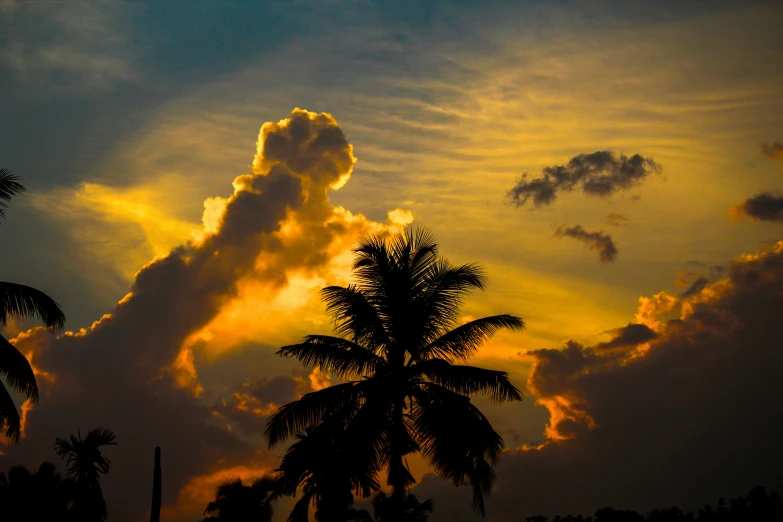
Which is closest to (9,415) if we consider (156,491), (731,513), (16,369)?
(16,369)

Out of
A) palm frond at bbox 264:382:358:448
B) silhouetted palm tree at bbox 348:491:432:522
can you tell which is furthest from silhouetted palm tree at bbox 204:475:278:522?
palm frond at bbox 264:382:358:448

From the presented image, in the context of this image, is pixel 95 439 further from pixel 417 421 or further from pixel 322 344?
pixel 417 421

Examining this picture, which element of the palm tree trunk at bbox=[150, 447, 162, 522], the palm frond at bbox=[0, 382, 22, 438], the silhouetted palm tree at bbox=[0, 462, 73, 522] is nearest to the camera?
the palm frond at bbox=[0, 382, 22, 438]

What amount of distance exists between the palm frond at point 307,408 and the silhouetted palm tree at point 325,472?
0.46 m

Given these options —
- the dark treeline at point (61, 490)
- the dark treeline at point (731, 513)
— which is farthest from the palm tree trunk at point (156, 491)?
the dark treeline at point (731, 513)

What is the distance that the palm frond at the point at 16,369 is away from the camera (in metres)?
23.6

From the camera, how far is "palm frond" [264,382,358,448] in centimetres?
2606

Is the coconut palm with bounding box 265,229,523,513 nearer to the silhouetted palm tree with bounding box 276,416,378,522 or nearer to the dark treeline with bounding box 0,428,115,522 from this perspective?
the silhouetted palm tree with bounding box 276,416,378,522

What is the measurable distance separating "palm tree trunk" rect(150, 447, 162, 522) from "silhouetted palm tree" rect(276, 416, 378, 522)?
28.6 feet

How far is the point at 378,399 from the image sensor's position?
84.0 feet

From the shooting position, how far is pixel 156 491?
32.4 m

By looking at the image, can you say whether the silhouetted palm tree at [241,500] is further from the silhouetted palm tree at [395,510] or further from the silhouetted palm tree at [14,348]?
the silhouetted palm tree at [14,348]

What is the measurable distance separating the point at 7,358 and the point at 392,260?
40.4 ft

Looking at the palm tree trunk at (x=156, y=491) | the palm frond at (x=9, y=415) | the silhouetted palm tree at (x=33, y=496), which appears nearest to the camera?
the palm frond at (x=9, y=415)
